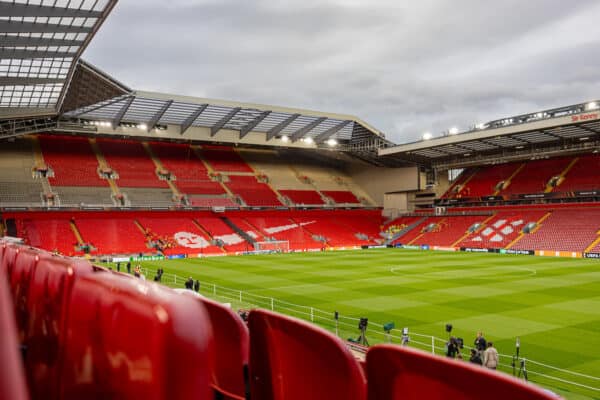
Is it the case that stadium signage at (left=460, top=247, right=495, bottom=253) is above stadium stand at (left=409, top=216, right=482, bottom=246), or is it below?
below

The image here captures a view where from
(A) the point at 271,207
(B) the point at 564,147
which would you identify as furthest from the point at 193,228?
(B) the point at 564,147

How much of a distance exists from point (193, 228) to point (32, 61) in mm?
31013

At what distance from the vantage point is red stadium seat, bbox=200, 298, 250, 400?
2.69m

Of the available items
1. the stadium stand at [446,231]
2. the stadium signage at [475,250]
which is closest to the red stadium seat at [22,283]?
the stadium signage at [475,250]

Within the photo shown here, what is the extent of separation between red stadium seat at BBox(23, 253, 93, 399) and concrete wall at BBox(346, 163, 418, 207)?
7355 centimetres

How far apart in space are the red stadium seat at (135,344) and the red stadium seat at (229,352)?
0.79 m

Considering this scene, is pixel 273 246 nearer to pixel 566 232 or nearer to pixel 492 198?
pixel 492 198

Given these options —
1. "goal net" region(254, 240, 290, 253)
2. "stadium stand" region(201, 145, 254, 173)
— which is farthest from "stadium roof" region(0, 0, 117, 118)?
"stadium stand" region(201, 145, 254, 173)

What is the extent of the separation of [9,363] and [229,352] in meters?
1.80

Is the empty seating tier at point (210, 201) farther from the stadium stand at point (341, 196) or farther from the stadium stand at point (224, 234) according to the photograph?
the stadium stand at point (341, 196)

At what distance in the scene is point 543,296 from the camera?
26.8m

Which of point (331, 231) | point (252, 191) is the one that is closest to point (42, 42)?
point (252, 191)

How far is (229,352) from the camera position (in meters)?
2.78

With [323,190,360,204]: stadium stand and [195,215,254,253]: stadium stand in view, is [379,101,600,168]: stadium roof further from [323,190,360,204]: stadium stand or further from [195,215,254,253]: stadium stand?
[195,215,254,253]: stadium stand
